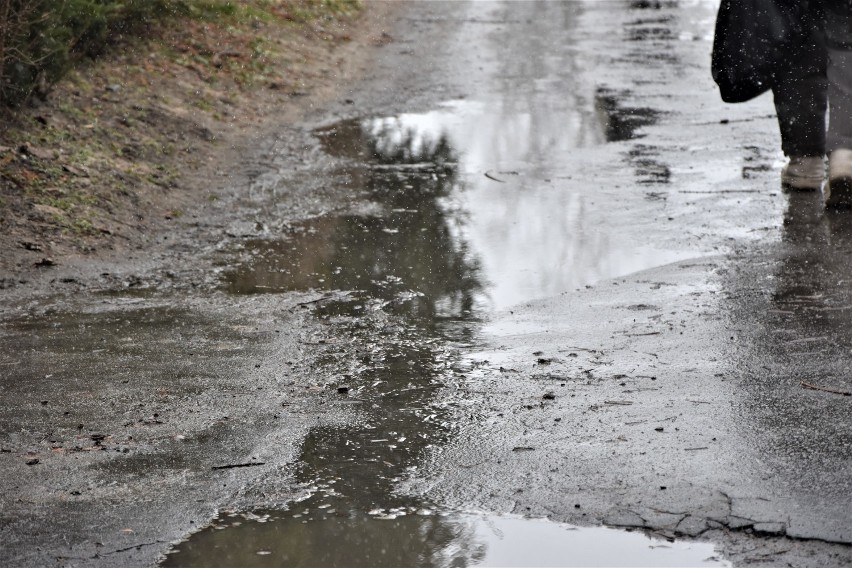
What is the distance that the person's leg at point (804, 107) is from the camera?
7.40 metres

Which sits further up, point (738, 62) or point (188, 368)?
point (738, 62)

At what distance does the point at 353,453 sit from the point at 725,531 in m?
1.33

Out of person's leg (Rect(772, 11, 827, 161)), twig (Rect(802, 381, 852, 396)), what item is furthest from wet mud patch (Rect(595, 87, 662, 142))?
twig (Rect(802, 381, 852, 396))

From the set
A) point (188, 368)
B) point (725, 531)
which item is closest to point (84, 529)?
point (188, 368)

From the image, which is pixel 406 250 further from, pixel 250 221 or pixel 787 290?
pixel 787 290

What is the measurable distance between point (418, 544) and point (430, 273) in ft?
9.69

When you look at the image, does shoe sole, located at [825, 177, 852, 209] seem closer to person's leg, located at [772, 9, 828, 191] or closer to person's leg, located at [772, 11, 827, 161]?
person's leg, located at [772, 9, 828, 191]

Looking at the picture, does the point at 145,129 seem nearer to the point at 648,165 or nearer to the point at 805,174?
the point at 648,165

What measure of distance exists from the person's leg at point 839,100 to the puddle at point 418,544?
13.6 ft

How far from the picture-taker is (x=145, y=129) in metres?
9.11

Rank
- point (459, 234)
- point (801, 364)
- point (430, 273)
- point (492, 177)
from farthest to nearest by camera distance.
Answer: point (492, 177) < point (459, 234) < point (430, 273) < point (801, 364)

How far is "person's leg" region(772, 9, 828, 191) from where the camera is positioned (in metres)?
7.40

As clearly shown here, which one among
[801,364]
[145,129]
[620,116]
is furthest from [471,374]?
[620,116]

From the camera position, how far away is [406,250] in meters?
6.77
